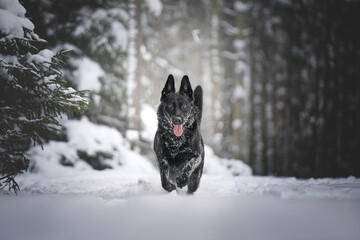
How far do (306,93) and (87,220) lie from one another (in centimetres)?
1479

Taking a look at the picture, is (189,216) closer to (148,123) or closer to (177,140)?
(177,140)

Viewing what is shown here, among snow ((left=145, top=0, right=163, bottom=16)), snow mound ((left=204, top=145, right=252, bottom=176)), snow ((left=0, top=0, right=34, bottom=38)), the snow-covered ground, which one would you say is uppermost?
snow ((left=145, top=0, right=163, bottom=16))

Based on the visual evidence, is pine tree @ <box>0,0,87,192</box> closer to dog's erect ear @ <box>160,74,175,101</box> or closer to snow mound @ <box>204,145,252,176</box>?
dog's erect ear @ <box>160,74,175,101</box>

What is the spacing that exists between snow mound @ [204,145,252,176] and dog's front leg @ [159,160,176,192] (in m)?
5.55

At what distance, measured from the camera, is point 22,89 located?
11.1ft

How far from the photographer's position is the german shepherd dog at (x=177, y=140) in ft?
10.7

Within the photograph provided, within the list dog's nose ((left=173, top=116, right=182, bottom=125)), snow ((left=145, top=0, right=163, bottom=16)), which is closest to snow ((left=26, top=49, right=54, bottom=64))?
dog's nose ((left=173, top=116, right=182, bottom=125))

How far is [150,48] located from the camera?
10227mm

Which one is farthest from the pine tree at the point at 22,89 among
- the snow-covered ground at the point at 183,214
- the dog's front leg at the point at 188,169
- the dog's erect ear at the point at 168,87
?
the dog's front leg at the point at 188,169

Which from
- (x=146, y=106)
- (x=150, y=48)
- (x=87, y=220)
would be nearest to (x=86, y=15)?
(x=150, y=48)

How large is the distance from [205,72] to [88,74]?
6970 millimetres

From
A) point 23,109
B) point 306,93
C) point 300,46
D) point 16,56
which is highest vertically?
point 300,46

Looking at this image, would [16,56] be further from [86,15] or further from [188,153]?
[86,15]

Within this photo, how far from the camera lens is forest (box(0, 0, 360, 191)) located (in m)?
3.69
